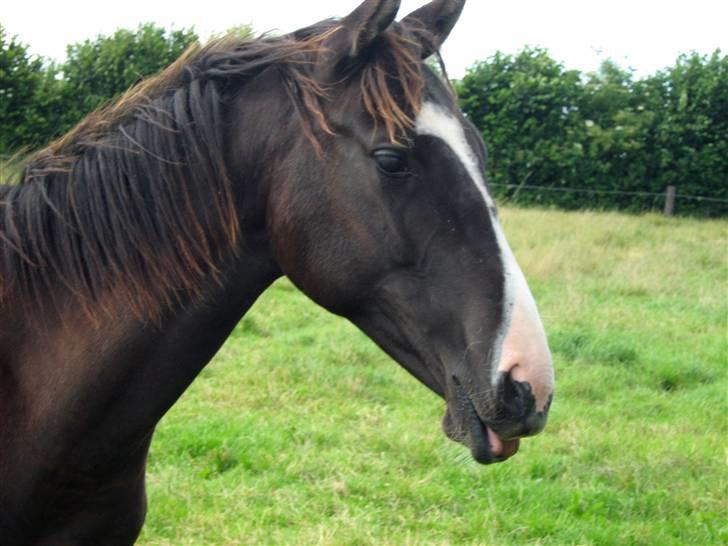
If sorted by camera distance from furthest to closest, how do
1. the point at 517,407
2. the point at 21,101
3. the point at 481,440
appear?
the point at 21,101 < the point at 481,440 < the point at 517,407

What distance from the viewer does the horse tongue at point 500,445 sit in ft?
6.16

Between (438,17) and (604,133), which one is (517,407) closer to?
(438,17)

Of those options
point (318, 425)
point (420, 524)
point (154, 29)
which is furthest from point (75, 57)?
point (420, 524)

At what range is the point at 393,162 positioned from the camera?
1918 millimetres

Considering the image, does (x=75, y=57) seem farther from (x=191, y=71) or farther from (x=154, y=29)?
(x=191, y=71)

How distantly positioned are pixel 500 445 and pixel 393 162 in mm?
688

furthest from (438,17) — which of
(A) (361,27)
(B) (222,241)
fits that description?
(B) (222,241)

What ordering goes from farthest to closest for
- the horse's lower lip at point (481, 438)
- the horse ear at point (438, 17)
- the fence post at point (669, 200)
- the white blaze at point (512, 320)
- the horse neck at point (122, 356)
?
the fence post at point (669, 200) < the horse ear at point (438, 17) < the horse neck at point (122, 356) < the horse's lower lip at point (481, 438) < the white blaze at point (512, 320)

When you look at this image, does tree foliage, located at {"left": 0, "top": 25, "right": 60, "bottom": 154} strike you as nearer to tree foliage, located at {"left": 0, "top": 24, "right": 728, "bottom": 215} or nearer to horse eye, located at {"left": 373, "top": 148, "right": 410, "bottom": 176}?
tree foliage, located at {"left": 0, "top": 24, "right": 728, "bottom": 215}

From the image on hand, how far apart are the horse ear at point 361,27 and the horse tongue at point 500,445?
93 centimetres

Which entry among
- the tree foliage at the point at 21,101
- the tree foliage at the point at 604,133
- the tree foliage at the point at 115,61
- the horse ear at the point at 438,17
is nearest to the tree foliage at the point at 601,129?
the tree foliage at the point at 604,133

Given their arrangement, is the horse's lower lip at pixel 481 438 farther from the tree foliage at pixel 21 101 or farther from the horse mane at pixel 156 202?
the tree foliage at pixel 21 101

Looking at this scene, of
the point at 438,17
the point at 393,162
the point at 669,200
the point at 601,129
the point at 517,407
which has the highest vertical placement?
the point at 438,17

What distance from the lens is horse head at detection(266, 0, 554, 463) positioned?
1.84m
